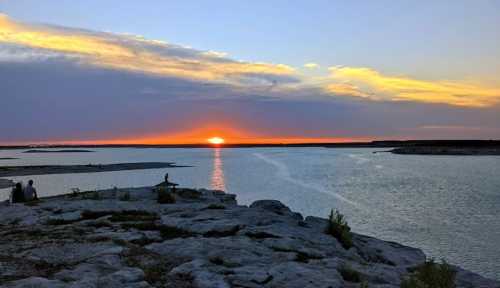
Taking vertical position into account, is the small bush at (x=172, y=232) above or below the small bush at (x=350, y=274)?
above

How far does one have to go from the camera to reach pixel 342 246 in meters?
18.5

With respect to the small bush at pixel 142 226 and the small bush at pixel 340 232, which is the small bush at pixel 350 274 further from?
the small bush at pixel 142 226

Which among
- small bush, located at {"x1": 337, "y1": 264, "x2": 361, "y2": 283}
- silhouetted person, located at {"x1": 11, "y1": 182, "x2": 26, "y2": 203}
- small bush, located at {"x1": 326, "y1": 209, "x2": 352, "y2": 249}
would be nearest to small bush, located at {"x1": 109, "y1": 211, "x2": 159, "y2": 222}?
small bush, located at {"x1": 326, "y1": 209, "x2": 352, "y2": 249}

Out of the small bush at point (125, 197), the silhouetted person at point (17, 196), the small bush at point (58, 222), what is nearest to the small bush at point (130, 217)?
the small bush at point (58, 222)

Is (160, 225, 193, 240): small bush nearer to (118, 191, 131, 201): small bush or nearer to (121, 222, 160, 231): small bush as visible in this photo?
(121, 222, 160, 231): small bush

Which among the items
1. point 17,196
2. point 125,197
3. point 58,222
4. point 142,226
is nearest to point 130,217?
point 142,226

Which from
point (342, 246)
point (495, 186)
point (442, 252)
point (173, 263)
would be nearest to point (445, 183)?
point (495, 186)

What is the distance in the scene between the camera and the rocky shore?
12.5 m

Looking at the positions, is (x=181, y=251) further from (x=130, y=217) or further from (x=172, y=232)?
(x=130, y=217)

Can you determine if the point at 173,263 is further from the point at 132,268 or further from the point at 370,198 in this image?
the point at 370,198

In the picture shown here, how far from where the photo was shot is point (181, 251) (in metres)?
15.0

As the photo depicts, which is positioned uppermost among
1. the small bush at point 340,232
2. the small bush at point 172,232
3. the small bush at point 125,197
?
the small bush at point 125,197

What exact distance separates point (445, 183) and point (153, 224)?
7413 centimetres

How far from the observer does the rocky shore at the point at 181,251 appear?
12.5 metres
